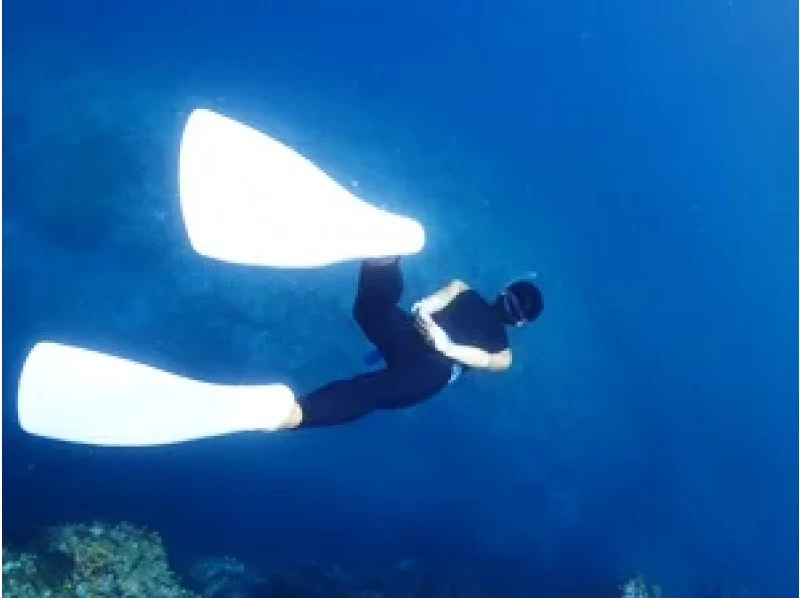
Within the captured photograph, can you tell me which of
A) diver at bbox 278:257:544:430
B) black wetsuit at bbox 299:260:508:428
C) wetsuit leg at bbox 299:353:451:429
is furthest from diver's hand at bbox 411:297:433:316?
wetsuit leg at bbox 299:353:451:429

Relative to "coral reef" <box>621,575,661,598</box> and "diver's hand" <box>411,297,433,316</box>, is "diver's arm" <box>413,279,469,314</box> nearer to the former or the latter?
"diver's hand" <box>411,297,433,316</box>

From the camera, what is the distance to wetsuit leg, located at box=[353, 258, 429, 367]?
15.0 feet

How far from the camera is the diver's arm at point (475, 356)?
446 centimetres

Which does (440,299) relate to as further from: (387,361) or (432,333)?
(387,361)

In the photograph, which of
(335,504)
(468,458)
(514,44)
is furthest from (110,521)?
(514,44)

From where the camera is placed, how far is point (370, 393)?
15.1 ft

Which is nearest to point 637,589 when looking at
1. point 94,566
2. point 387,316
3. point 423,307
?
point 94,566

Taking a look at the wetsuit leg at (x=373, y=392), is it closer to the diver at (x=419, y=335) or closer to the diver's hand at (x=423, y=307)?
the diver at (x=419, y=335)

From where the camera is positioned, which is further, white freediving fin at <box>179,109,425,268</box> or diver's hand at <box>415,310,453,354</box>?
diver's hand at <box>415,310,453,354</box>

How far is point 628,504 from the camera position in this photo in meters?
11.6

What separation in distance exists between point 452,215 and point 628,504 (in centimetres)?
480

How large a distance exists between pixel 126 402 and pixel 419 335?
1622 millimetres

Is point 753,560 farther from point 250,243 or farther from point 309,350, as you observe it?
point 250,243

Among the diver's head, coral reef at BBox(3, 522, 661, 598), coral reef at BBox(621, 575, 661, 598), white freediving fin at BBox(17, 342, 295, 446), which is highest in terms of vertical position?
coral reef at BBox(621, 575, 661, 598)
